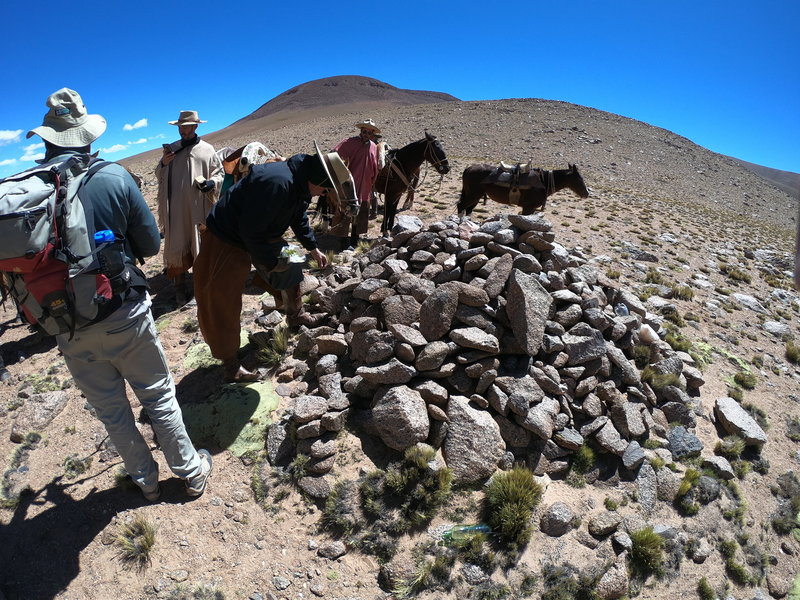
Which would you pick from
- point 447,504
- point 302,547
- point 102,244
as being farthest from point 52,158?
point 447,504

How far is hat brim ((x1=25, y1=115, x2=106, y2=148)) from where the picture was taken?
2535 millimetres

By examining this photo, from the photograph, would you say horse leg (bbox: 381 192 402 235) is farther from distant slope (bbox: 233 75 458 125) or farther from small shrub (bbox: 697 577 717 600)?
distant slope (bbox: 233 75 458 125)

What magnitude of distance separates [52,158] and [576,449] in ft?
15.2

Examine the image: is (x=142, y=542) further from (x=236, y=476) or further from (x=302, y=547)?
(x=302, y=547)

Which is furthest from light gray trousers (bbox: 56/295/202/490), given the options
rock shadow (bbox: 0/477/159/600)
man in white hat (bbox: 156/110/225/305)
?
man in white hat (bbox: 156/110/225/305)

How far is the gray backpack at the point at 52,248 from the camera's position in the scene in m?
2.07

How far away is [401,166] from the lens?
887 cm

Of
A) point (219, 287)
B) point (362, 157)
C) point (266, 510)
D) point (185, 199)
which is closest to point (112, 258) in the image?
point (219, 287)

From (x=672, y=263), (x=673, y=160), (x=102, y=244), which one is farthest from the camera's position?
(x=673, y=160)

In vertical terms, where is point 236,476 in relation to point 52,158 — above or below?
below

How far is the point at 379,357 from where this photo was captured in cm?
411

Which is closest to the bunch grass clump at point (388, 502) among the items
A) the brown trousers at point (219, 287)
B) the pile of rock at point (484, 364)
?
the pile of rock at point (484, 364)

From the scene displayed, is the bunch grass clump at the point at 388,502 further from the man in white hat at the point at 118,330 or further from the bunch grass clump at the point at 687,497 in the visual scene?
the bunch grass clump at the point at 687,497

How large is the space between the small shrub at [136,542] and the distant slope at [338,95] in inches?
3220
